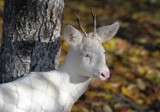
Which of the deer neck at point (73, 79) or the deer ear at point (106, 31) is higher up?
the deer ear at point (106, 31)

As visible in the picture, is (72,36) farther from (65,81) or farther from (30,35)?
(30,35)

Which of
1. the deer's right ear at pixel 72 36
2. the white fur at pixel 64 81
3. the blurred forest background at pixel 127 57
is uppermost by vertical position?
the deer's right ear at pixel 72 36

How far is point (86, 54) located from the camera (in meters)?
3.86

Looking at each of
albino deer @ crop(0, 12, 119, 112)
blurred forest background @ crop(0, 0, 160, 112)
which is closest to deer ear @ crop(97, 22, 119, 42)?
albino deer @ crop(0, 12, 119, 112)

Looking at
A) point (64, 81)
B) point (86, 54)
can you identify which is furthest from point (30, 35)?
point (86, 54)

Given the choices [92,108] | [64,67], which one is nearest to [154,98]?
[92,108]

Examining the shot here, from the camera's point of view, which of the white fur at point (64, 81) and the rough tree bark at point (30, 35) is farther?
the rough tree bark at point (30, 35)

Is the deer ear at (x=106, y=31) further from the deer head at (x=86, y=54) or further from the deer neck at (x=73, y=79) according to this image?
the deer neck at (x=73, y=79)

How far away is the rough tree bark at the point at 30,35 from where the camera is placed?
4.48 m

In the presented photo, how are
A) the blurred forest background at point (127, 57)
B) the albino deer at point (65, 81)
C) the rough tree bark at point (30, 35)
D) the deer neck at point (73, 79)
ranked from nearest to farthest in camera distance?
the albino deer at point (65, 81) < the deer neck at point (73, 79) < the rough tree bark at point (30, 35) < the blurred forest background at point (127, 57)

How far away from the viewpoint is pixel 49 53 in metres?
4.65

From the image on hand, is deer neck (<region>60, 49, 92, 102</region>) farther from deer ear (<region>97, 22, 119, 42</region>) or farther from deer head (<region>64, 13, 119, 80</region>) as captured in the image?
deer ear (<region>97, 22, 119, 42</region>)

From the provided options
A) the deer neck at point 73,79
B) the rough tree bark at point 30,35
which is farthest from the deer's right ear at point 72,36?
the rough tree bark at point 30,35

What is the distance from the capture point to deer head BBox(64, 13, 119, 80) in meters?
3.83
